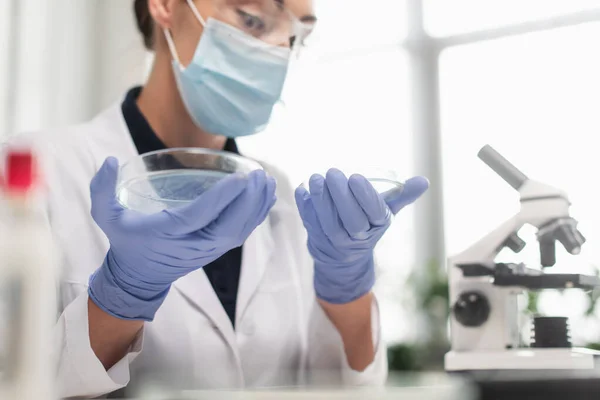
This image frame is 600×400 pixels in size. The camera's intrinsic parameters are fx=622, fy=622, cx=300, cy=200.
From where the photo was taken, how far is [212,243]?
0.82 metres

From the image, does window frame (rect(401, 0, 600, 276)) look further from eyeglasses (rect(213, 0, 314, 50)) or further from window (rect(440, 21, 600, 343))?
eyeglasses (rect(213, 0, 314, 50))

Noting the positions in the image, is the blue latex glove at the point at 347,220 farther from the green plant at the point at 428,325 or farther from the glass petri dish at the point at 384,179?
the green plant at the point at 428,325

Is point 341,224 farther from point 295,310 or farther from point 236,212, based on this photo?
point 295,310

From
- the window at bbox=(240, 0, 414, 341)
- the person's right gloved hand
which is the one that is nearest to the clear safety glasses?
the person's right gloved hand

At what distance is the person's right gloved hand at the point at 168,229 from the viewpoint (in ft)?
2.54

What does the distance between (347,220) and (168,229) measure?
27 cm

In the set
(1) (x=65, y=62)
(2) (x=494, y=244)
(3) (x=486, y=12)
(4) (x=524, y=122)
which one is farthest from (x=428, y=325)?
(1) (x=65, y=62)

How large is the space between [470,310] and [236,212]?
45 centimetres

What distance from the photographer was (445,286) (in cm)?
259

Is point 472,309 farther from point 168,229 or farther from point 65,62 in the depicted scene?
point 65,62

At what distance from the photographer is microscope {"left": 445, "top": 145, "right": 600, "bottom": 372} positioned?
922 millimetres

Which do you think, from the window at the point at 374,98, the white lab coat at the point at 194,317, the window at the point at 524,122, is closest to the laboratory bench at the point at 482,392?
Answer: the white lab coat at the point at 194,317

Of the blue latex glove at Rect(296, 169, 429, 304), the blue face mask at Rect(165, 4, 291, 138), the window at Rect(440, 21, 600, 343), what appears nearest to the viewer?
the blue latex glove at Rect(296, 169, 429, 304)

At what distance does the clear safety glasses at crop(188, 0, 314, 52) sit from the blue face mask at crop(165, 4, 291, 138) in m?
0.02
